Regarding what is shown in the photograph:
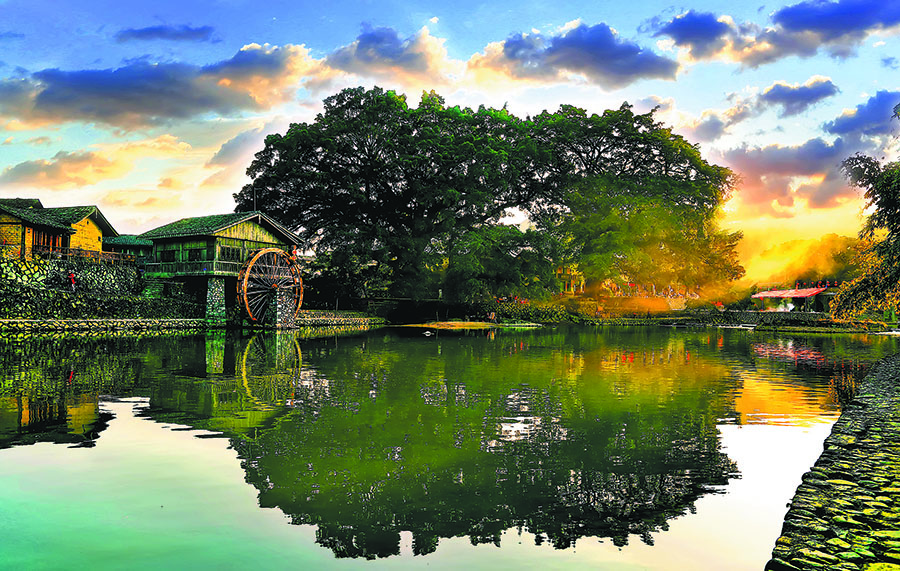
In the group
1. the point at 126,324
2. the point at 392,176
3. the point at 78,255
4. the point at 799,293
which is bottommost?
the point at 126,324

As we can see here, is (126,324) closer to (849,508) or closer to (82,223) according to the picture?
(82,223)

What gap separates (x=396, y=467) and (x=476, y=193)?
138 ft

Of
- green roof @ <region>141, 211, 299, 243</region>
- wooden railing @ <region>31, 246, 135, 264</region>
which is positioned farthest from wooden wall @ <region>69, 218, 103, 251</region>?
green roof @ <region>141, 211, 299, 243</region>

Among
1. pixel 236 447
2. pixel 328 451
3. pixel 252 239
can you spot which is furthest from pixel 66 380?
pixel 252 239

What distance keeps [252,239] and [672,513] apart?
40835 millimetres

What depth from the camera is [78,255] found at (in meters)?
40.0

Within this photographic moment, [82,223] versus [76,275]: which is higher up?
[82,223]

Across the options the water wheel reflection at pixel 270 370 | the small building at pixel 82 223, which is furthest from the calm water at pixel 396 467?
the small building at pixel 82 223

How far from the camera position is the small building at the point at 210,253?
4112cm

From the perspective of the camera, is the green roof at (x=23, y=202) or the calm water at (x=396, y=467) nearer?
the calm water at (x=396, y=467)

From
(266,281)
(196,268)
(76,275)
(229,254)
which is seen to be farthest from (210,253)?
(76,275)

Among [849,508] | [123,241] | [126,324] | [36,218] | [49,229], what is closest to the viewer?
[849,508]

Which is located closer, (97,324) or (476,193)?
(97,324)

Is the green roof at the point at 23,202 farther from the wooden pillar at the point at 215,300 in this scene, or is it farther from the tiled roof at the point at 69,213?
the wooden pillar at the point at 215,300
